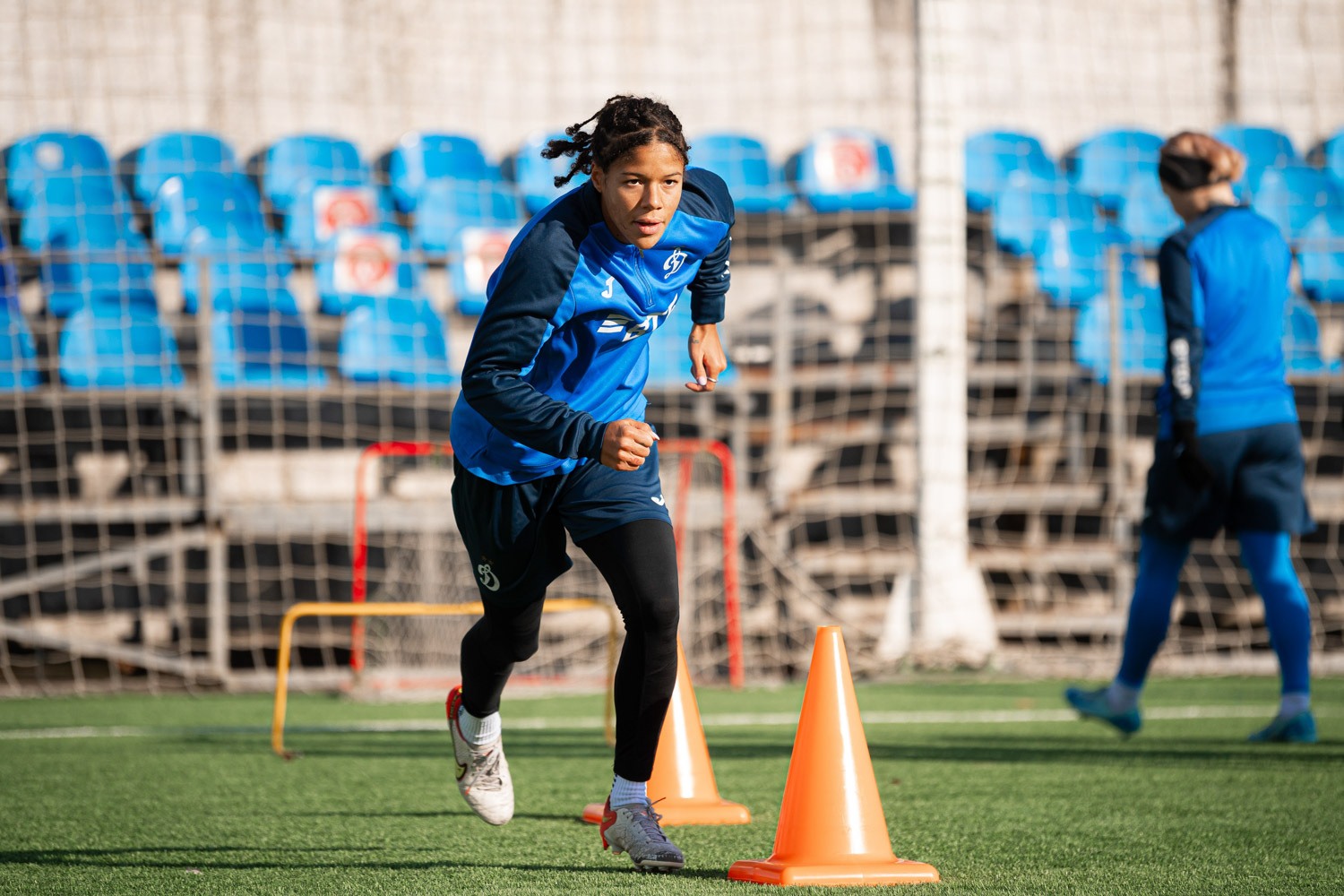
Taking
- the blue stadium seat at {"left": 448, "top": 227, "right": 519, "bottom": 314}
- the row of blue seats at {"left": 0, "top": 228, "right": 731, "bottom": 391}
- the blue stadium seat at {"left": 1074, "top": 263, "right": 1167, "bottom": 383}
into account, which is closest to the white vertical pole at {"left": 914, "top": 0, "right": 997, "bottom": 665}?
the row of blue seats at {"left": 0, "top": 228, "right": 731, "bottom": 391}

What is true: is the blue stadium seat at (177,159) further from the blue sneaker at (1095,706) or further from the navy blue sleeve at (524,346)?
the navy blue sleeve at (524,346)

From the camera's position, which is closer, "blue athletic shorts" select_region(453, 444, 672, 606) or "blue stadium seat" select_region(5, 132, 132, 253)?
"blue athletic shorts" select_region(453, 444, 672, 606)

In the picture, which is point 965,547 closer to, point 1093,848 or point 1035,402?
point 1035,402

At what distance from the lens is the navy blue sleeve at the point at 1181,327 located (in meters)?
4.16

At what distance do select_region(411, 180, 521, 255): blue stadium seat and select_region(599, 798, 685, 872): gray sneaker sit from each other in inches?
287

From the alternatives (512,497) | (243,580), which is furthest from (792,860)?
(243,580)

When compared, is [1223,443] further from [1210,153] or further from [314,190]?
[314,190]

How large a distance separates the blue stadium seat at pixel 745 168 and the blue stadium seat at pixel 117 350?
13.5 feet

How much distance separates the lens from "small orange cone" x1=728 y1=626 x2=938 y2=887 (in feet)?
8.22

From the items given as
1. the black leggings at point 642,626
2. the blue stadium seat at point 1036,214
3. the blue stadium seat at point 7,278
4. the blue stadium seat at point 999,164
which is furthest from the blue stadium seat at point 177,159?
the black leggings at point 642,626

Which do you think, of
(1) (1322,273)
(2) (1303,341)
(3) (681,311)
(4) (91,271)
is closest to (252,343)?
(4) (91,271)

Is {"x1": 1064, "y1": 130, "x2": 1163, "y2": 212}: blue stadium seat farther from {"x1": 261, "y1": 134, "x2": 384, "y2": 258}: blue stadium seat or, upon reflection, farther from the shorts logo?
the shorts logo

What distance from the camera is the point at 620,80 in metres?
10.5

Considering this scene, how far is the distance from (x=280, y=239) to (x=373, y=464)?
6.57ft
